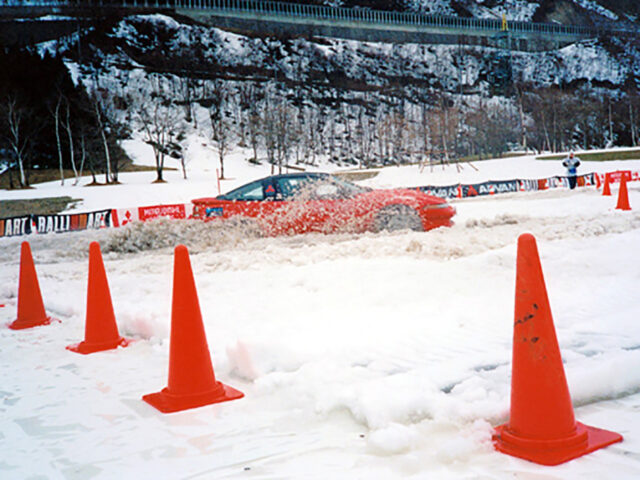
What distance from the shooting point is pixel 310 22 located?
98188mm

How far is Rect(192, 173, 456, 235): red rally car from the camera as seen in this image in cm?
974

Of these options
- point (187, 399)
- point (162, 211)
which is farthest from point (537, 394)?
point (162, 211)

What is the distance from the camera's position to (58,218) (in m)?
17.2

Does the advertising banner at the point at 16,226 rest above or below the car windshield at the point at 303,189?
below

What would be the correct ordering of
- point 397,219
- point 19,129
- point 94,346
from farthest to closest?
point 19,129 < point 397,219 < point 94,346

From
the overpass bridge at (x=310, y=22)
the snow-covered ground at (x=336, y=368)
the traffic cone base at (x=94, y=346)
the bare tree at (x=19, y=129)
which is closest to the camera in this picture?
the snow-covered ground at (x=336, y=368)

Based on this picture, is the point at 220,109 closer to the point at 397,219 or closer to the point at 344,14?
the point at 344,14

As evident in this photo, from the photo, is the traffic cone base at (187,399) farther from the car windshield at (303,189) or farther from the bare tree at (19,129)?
the bare tree at (19,129)

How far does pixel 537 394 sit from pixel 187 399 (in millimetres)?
1755

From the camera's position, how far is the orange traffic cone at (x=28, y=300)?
546 centimetres

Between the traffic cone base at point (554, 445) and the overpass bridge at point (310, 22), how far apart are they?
81.2m

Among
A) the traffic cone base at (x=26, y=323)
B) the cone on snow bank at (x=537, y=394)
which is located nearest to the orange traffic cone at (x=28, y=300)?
the traffic cone base at (x=26, y=323)

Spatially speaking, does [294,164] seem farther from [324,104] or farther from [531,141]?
[531,141]

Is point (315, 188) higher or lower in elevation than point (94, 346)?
higher
